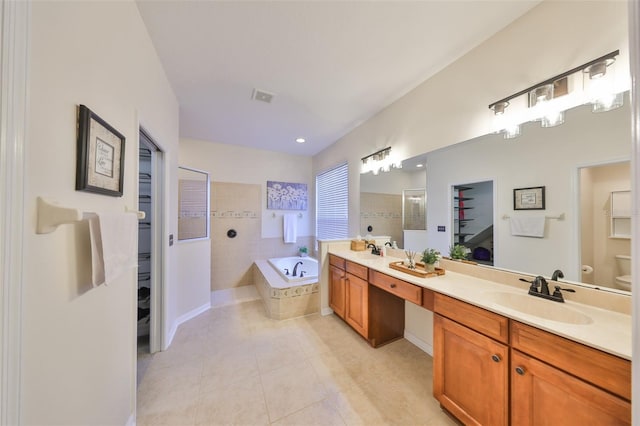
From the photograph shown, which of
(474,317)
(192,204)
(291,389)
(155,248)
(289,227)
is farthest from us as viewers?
(289,227)

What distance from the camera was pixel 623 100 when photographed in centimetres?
110

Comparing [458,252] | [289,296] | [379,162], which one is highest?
[379,162]

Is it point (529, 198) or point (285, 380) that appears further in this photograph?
point (285, 380)

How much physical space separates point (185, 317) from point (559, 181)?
11.9ft

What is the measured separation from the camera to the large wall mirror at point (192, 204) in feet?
9.26

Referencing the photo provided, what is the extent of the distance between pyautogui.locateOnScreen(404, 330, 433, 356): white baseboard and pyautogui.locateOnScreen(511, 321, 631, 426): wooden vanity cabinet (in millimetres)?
1011

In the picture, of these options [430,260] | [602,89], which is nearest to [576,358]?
[430,260]

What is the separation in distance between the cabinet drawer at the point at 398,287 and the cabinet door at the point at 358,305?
0.51ft

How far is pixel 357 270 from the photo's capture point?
2.28 metres

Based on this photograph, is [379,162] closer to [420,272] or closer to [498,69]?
[498,69]

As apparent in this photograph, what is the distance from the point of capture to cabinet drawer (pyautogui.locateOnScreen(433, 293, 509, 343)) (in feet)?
3.62

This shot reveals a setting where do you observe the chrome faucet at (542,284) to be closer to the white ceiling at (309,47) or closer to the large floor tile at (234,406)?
the white ceiling at (309,47)

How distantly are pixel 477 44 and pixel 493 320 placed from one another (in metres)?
1.90

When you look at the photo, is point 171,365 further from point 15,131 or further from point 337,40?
point 337,40
